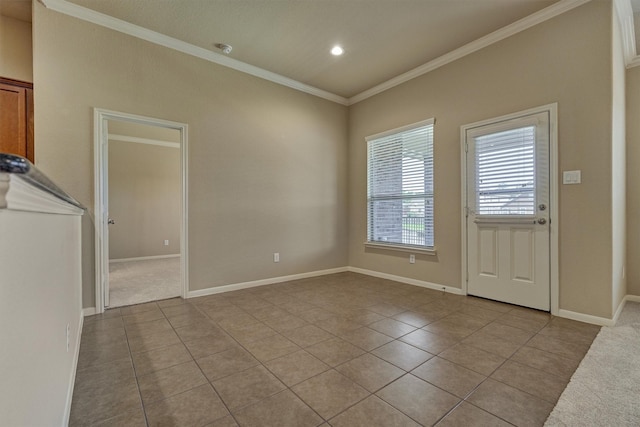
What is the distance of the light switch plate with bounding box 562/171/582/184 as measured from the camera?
2.70 meters

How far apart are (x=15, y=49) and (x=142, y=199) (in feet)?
13.2

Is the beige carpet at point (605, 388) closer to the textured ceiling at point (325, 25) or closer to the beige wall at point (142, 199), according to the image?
the textured ceiling at point (325, 25)

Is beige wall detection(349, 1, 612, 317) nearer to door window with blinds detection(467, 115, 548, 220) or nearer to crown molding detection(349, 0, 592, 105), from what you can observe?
crown molding detection(349, 0, 592, 105)

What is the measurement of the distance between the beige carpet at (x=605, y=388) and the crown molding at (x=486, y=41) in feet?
9.73

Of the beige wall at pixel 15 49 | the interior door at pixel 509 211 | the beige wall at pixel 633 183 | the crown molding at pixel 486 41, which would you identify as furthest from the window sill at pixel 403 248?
the beige wall at pixel 15 49

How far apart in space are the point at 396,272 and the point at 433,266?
608 mm

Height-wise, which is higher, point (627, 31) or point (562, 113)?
point (627, 31)

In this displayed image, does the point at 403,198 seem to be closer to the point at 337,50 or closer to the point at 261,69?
the point at 337,50

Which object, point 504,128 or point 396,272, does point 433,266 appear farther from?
point 504,128

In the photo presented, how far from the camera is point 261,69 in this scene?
400cm

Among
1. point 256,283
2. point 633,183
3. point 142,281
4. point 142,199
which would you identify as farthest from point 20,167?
point 142,199

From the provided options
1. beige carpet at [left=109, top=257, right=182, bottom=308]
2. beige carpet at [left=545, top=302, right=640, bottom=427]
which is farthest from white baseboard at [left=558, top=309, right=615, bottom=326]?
beige carpet at [left=109, top=257, right=182, bottom=308]

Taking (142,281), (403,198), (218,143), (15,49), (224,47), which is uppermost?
(224,47)

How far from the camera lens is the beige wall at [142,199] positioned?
6.32 m
